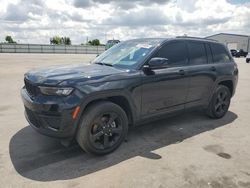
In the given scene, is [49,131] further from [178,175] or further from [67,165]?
[178,175]

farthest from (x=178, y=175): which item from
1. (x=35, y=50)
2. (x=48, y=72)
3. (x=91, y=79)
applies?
(x=35, y=50)

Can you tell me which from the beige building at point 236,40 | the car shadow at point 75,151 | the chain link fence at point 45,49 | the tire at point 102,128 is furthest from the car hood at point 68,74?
the beige building at point 236,40

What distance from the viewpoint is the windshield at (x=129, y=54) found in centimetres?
451

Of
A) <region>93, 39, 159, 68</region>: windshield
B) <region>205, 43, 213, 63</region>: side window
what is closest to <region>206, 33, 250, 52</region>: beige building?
<region>205, 43, 213, 63</region>: side window

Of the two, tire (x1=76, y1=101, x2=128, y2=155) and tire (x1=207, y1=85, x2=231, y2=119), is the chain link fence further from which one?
tire (x1=76, y1=101, x2=128, y2=155)

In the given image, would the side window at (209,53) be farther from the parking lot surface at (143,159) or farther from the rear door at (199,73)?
the parking lot surface at (143,159)

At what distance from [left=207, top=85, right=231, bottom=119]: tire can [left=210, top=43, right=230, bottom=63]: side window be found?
60 cm

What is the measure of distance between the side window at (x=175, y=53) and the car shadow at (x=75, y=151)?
134 centimetres

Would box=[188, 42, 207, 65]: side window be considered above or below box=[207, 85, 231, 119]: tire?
above

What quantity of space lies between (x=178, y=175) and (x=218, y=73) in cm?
300

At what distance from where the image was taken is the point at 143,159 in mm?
3959

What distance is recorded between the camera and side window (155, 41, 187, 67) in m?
4.77

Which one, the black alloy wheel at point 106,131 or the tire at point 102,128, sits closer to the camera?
the tire at point 102,128

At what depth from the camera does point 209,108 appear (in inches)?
231
